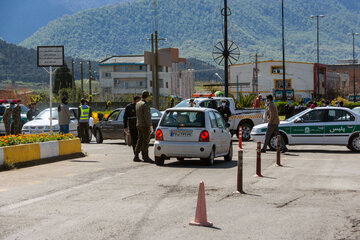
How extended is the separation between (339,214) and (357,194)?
2245 millimetres

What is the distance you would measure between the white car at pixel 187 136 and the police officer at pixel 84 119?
357 inches

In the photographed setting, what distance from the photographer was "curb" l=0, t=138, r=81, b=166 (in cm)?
1539

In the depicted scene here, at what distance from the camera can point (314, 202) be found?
9984 mm

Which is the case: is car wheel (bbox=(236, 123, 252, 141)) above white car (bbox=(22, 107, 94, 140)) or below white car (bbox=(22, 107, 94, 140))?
below

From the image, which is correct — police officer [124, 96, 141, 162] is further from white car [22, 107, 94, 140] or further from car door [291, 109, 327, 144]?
white car [22, 107, 94, 140]

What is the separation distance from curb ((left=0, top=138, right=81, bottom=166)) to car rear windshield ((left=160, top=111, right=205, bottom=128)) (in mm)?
3256

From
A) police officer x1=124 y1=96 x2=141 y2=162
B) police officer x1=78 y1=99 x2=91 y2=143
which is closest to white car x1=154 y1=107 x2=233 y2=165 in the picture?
police officer x1=124 y1=96 x2=141 y2=162

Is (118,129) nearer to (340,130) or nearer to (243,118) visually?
(243,118)

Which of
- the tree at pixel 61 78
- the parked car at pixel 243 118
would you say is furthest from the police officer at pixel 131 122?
the tree at pixel 61 78

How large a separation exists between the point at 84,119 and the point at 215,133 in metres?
9.85

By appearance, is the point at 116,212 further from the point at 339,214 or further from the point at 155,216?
the point at 339,214

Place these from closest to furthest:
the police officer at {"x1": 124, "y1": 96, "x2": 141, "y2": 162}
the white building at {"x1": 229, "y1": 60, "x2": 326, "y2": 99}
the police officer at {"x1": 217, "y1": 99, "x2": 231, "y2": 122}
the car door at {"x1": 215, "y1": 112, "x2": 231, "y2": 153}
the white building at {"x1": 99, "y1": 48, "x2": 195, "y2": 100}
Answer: the car door at {"x1": 215, "y1": 112, "x2": 231, "y2": 153}
the police officer at {"x1": 124, "y1": 96, "x2": 141, "y2": 162}
the police officer at {"x1": 217, "y1": 99, "x2": 231, "y2": 122}
the white building at {"x1": 229, "y1": 60, "x2": 326, "y2": 99}
the white building at {"x1": 99, "y1": 48, "x2": 195, "y2": 100}

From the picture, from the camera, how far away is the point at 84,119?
2539 centimetres

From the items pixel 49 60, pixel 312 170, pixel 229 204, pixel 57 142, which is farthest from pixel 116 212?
pixel 49 60
